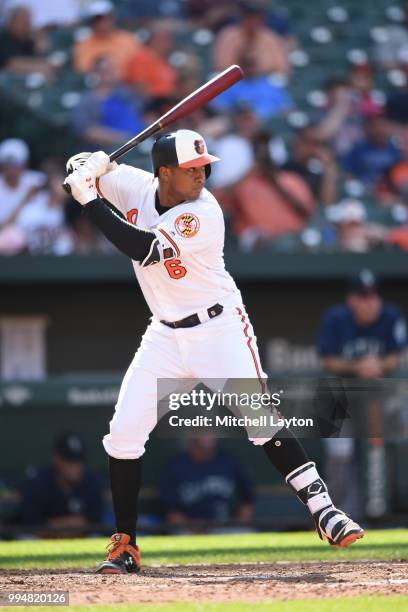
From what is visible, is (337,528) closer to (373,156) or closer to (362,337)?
(362,337)

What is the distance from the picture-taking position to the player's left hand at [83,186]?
4379 mm

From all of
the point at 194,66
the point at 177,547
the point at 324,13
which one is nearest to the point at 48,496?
the point at 177,547

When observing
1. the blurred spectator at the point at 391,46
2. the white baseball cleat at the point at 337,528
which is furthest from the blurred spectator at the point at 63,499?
the blurred spectator at the point at 391,46

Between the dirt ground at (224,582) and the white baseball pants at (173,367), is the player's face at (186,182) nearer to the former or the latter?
the white baseball pants at (173,367)

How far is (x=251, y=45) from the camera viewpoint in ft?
34.5

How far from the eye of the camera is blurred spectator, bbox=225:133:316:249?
9.09 meters

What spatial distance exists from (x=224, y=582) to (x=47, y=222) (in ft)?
17.2

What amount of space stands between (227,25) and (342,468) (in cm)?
491

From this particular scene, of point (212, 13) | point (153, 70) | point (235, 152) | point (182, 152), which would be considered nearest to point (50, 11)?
point (153, 70)

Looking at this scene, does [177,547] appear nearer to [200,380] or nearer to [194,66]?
[200,380]

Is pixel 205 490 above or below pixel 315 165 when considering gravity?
below

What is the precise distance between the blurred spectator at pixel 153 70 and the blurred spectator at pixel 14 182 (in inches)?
55.9

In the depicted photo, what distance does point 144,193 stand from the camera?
4656mm

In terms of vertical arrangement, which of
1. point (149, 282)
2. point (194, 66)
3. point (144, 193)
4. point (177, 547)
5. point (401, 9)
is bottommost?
point (177, 547)
